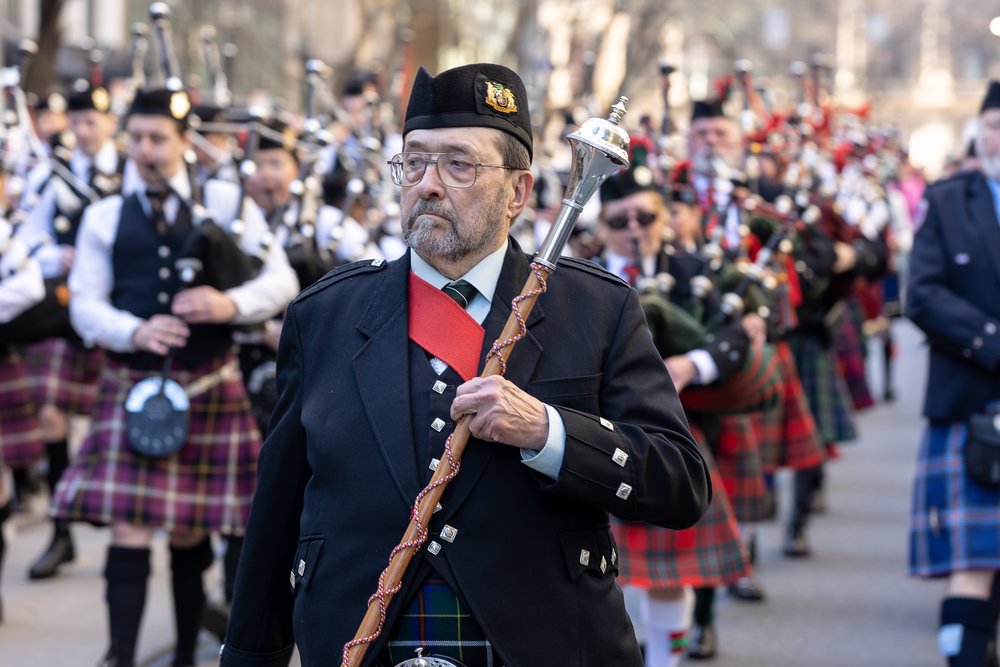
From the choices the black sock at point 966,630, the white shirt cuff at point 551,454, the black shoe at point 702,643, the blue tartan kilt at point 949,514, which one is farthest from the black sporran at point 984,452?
the white shirt cuff at point 551,454

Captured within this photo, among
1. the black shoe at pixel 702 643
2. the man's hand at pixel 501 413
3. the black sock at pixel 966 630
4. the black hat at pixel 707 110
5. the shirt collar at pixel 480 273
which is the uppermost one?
the black hat at pixel 707 110

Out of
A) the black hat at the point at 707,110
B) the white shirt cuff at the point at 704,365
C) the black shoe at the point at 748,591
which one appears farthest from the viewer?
the black hat at the point at 707,110

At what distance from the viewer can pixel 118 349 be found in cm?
533

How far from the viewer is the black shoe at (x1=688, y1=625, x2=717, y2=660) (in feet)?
20.2

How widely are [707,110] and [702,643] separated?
2.64m

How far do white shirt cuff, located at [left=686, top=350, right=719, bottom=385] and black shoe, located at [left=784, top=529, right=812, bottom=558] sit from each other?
331 cm

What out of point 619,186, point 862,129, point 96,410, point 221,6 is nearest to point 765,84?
point 862,129

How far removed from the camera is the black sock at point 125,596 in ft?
16.8

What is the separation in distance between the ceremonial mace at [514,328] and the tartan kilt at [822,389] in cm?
548

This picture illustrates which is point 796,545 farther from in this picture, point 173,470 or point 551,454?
point 551,454

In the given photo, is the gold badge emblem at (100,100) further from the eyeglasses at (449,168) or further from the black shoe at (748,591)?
the eyeglasses at (449,168)

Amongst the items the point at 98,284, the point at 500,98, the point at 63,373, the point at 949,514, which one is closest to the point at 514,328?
the point at 500,98

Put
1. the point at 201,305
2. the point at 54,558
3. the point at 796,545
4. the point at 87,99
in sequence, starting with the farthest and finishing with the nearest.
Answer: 1. the point at 796,545
2. the point at 87,99
3. the point at 54,558
4. the point at 201,305

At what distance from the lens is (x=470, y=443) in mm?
2857
